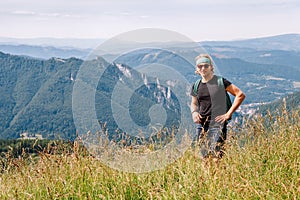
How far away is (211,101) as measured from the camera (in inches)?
197

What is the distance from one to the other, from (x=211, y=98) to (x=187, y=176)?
1.89 m

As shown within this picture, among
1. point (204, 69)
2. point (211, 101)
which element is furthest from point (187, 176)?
point (204, 69)

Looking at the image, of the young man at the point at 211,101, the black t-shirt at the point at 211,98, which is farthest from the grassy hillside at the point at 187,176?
the black t-shirt at the point at 211,98

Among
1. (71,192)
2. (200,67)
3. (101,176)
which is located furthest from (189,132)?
(71,192)

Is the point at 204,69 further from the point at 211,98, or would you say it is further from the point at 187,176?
the point at 187,176

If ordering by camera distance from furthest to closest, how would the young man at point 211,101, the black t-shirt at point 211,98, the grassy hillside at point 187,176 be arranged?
the black t-shirt at point 211,98, the young man at point 211,101, the grassy hillside at point 187,176

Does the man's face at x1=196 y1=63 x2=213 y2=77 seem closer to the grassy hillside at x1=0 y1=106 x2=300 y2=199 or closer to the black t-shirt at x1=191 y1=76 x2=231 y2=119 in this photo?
the black t-shirt at x1=191 y1=76 x2=231 y2=119

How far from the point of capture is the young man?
15.6 feet

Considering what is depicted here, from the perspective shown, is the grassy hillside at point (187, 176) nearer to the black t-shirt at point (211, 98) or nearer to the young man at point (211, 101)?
the young man at point (211, 101)

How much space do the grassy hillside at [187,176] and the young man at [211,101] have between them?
458mm

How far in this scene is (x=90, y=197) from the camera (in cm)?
311

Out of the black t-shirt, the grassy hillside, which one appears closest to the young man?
the black t-shirt

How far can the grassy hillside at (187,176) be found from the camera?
291cm

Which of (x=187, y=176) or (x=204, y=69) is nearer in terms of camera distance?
(x=187, y=176)
